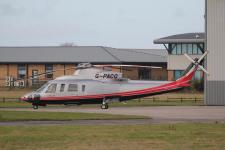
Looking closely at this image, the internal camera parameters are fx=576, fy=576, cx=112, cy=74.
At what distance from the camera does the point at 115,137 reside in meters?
20.5

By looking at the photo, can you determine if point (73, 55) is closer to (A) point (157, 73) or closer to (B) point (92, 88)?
(A) point (157, 73)

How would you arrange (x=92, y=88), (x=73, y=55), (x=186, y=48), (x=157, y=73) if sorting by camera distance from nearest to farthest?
(x=92, y=88) < (x=186, y=48) < (x=73, y=55) < (x=157, y=73)

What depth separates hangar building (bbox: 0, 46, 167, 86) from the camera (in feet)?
311

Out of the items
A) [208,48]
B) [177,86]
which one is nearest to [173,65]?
[208,48]

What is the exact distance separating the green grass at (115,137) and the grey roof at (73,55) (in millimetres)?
70178

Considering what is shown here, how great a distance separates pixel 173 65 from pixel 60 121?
5525cm

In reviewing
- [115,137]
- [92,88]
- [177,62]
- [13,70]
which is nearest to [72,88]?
[92,88]

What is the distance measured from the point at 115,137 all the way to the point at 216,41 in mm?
35196

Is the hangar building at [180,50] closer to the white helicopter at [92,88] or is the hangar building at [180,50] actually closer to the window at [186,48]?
the window at [186,48]

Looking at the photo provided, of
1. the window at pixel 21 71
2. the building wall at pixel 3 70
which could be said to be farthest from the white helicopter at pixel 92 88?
the building wall at pixel 3 70

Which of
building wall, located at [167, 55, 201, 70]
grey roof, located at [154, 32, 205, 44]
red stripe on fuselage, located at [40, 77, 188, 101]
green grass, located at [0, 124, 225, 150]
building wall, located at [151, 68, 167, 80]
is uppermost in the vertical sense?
grey roof, located at [154, 32, 205, 44]

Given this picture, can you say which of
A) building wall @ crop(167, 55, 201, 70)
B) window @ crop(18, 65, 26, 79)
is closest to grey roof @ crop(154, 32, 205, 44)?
building wall @ crop(167, 55, 201, 70)

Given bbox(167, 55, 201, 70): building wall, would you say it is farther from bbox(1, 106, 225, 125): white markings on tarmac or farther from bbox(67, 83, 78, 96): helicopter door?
bbox(67, 83, 78, 96): helicopter door

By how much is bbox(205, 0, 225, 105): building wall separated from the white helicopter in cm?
1182
